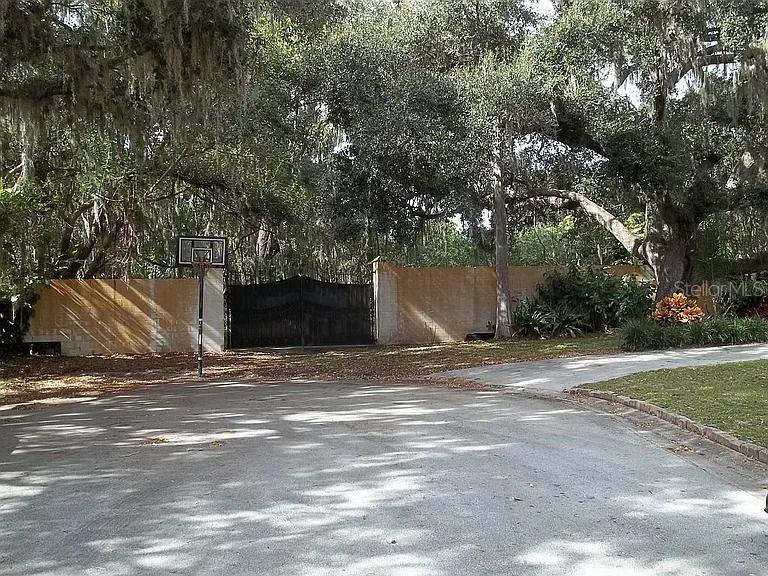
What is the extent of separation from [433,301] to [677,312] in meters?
6.00

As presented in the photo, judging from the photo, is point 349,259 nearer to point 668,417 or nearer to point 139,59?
point 139,59

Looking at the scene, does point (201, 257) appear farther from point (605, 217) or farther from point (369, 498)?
point (605, 217)

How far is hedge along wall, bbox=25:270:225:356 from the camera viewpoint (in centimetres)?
1711

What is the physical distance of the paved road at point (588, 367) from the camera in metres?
11.6

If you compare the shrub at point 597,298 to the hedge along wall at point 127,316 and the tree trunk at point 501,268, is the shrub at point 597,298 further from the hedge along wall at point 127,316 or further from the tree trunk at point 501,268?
the hedge along wall at point 127,316

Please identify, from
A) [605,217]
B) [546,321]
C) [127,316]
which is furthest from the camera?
[605,217]

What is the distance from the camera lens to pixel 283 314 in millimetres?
18188

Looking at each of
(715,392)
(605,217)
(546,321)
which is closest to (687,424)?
(715,392)

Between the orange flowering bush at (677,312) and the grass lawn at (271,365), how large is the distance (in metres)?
1.21

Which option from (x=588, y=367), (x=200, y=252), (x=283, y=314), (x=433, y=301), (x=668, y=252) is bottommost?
(x=588, y=367)

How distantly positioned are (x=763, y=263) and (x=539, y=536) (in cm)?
1926

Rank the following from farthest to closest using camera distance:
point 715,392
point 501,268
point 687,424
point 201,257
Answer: point 501,268
point 201,257
point 715,392
point 687,424

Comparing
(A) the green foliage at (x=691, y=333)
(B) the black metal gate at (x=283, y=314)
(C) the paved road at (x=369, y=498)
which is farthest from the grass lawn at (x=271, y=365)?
(C) the paved road at (x=369, y=498)

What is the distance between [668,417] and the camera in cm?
818
